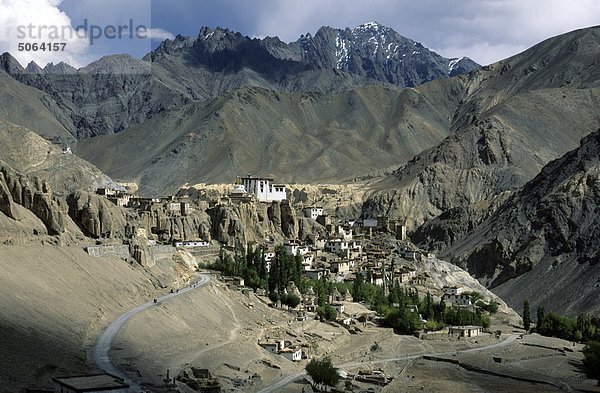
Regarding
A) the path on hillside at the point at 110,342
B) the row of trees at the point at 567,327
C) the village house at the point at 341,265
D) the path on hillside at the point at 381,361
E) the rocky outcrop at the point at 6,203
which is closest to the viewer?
the path on hillside at the point at 110,342

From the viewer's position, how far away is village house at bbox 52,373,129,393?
112 ft

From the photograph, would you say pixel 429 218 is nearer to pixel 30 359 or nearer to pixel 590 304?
pixel 590 304

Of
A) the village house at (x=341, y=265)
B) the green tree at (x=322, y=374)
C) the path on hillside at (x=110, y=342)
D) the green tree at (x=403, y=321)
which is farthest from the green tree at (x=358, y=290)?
the green tree at (x=322, y=374)

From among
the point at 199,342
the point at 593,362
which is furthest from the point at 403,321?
the point at 199,342

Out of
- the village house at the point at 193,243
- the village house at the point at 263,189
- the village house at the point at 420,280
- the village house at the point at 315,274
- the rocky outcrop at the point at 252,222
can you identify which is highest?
the village house at the point at 263,189

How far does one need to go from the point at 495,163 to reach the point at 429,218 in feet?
69.5

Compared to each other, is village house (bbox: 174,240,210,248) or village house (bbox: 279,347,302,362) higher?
village house (bbox: 174,240,210,248)

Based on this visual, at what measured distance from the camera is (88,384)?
34.8 metres

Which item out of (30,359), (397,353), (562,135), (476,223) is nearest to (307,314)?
(397,353)

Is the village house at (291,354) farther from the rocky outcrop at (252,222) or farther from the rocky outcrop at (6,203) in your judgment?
the rocky outcrop at (252,222)

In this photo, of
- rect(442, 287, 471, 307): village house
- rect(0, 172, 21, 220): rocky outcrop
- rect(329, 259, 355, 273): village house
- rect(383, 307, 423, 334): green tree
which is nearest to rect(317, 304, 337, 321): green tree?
rect(383, 307, 423, 334): green tree

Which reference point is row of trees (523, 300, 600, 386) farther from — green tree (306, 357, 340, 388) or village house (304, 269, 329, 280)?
green tree (306, 357, 340, 388)

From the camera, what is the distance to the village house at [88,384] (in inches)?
1344

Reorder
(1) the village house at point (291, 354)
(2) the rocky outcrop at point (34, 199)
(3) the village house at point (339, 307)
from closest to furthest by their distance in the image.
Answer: (1) the village house at point (291, 354) < (2) the rocky outcrop at point (34, 199) < (3) the village house at point (339, 307)
